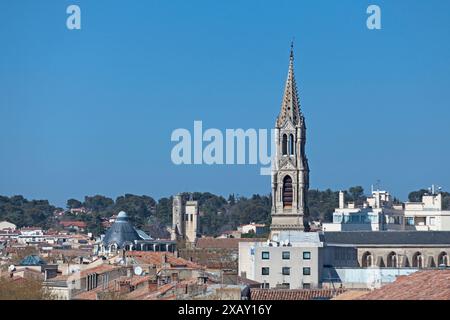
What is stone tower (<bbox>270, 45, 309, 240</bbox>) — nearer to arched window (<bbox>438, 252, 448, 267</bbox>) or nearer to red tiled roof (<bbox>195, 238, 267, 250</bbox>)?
arched window (<bbox>438, 252, 448, 267</bbox>)

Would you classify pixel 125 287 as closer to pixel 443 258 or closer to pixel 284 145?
pixel 443 258

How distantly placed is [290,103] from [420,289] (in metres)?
83.2

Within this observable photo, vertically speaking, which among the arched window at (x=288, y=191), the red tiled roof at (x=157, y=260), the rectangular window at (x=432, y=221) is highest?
the arched window at (x=288, y=191)

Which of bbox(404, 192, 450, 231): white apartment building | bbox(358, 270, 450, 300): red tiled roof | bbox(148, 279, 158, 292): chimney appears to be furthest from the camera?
bbox(404, 192, 450, 231): white apartment building

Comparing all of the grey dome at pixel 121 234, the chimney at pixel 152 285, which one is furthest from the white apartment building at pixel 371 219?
the chimney at pixel 152 285

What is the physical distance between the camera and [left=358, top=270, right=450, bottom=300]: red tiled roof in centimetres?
1783

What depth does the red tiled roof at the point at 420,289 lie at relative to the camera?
702 inches

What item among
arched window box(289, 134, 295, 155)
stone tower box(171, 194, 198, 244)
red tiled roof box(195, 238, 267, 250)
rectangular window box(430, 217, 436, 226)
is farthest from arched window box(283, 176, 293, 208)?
stone tower box(171, 194, 198, 244)

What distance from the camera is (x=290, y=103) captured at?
102188mm

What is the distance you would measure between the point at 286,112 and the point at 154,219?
318 ft


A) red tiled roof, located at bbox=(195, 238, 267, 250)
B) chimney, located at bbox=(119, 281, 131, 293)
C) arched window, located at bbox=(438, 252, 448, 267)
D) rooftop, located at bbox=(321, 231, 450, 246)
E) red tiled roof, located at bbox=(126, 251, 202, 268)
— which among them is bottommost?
chimney, located at bbox=(119, 281, 131, 293)

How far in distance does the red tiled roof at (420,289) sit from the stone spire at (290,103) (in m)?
80.1

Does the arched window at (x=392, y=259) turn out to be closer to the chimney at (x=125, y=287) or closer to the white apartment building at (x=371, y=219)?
the white apartment building at (x=371, y=219)
